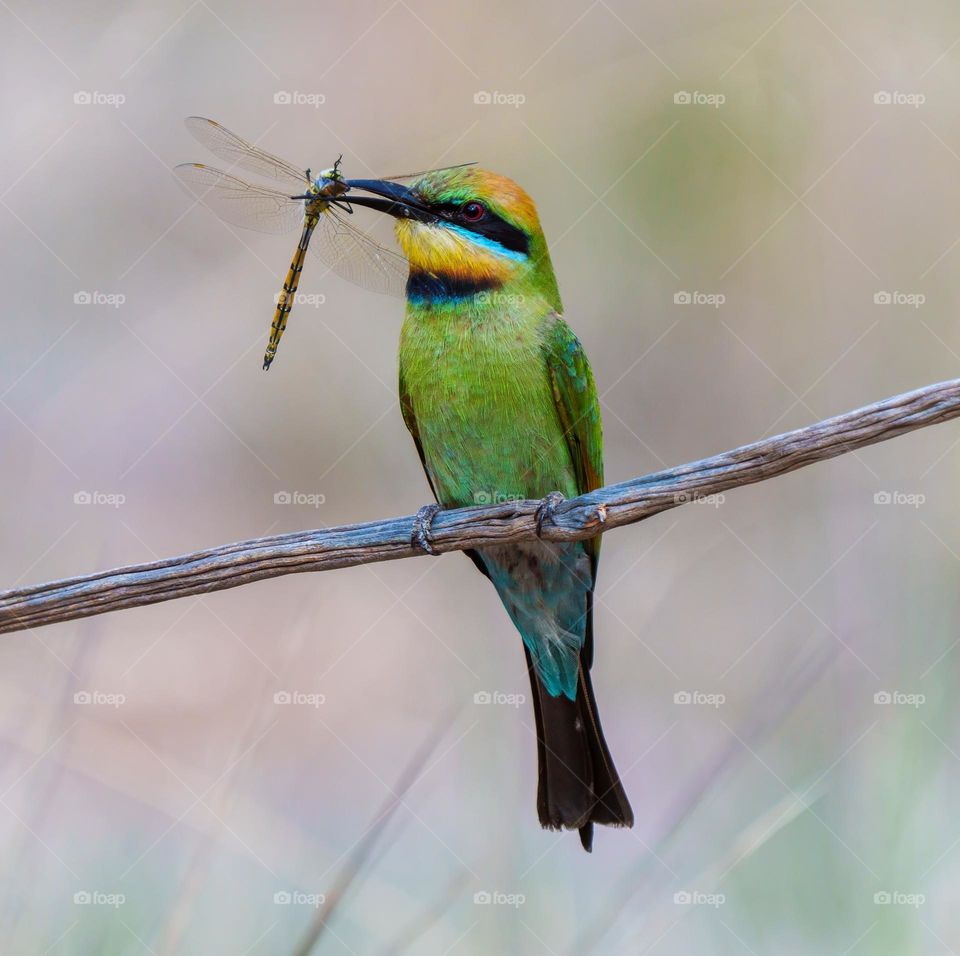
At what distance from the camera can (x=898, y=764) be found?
93.0 inches

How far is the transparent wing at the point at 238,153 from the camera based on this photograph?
3.33 m

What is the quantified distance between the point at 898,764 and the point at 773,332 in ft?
6.88

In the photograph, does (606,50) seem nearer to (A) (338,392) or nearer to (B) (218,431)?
(A) (338,392)

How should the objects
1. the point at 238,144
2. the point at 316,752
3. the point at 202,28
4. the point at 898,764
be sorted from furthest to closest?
the point at 202,28, the point at 316,752, the point at 238,144, the point at 898,764

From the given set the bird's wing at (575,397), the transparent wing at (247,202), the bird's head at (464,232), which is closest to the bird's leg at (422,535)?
the bird's wing at (575,397)

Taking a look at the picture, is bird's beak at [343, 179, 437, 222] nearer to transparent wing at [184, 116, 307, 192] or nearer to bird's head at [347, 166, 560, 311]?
bird's head at [347, 166, 560, 311]

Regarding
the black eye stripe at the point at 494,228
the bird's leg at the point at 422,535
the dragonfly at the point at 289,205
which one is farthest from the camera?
the dragonfly at the point at 289,205

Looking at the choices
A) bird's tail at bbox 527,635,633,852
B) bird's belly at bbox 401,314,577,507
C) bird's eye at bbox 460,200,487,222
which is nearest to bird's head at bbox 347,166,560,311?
bird's eye at bbox 460,200,487,222

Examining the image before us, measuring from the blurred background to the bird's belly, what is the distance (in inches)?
21.4

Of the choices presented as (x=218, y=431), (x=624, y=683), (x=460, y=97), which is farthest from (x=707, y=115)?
(x=218, y=431)

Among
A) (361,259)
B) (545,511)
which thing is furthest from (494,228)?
(545,511)

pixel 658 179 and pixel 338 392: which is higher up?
pixel 658 179

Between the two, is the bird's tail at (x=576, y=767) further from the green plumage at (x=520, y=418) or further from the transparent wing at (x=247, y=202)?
the transparent wing at (x=247, y=202)

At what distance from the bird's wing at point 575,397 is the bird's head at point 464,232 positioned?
0.58 feet
